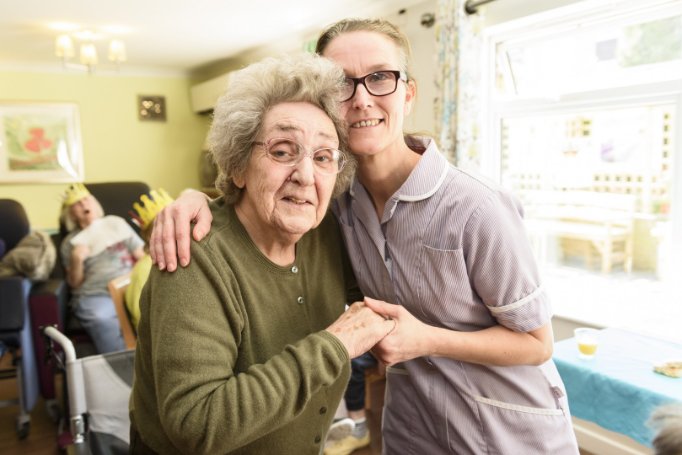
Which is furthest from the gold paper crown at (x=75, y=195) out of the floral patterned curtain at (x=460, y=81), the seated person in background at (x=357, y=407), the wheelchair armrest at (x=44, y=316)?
the floral patterned curtain at (x=460, y=81)

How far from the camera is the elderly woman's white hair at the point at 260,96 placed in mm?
1022

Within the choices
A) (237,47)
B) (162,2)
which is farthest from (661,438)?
(237,47)

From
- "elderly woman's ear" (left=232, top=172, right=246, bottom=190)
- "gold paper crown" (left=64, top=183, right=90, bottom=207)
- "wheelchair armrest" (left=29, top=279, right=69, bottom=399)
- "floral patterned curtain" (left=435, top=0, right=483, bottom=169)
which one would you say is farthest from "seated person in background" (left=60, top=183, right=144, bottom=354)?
"elderly woman's ear" (left=232, top=172, right=246, bottom=190)

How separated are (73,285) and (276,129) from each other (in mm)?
3315

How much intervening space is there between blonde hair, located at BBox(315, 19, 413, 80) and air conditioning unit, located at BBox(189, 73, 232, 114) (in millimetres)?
5492

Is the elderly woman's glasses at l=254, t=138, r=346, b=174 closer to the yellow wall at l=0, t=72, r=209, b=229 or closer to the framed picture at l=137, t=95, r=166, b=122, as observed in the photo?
the yellow wall at l=0, t=72, r=209, b=229

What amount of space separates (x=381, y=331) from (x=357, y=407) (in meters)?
2.29

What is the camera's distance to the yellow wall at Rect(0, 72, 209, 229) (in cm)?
653

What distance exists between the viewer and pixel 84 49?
4.87m

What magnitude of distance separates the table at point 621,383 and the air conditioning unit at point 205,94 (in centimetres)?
529

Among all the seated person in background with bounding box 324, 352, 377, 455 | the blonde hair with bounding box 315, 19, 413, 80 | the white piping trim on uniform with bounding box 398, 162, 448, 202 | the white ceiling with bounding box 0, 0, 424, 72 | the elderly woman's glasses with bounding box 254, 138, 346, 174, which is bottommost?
the seated person in background with bounding box 324, 352, 377, 455

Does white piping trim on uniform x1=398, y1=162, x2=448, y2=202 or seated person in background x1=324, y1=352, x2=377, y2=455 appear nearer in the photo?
white piping trim on uniform x1=398, y1=162, x2=448, y2=202

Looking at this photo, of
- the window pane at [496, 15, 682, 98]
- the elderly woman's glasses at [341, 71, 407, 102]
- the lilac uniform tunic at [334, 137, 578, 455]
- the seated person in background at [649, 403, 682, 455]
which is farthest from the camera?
the window pane at [496, 15, 682, 98]

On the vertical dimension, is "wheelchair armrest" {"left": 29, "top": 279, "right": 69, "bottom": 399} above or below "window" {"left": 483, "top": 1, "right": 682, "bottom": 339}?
below
